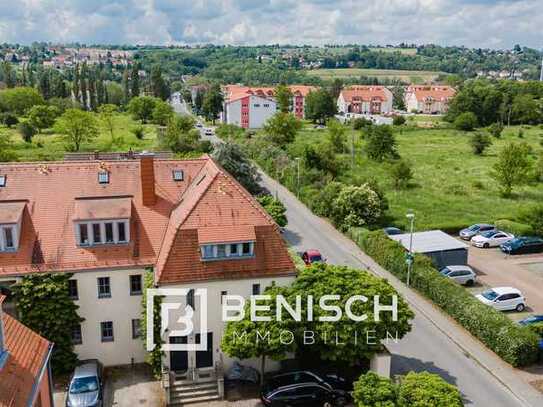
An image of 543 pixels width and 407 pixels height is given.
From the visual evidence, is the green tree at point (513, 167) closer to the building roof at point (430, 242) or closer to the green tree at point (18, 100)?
the building roof at point (430, 242)

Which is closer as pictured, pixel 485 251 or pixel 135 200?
pixel 135 200

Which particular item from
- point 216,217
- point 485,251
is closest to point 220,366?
point 216,217

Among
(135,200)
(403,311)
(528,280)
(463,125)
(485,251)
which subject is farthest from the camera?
(463,125)

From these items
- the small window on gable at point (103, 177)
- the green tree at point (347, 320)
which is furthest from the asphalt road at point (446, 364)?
the small window on gable at point (103, 177)

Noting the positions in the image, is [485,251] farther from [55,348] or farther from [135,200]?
[55,348]

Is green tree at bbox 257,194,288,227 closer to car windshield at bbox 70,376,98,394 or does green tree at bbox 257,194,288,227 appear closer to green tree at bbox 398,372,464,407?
car windshield at bbox 70,376,98,394

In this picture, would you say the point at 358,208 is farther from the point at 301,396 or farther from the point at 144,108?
the point at 144,108

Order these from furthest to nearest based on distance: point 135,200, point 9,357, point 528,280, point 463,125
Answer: point 463,125
point 528,280
point 135,200
point 9,357

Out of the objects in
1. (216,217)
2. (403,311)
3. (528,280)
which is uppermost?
(216,217)

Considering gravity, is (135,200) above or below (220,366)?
above

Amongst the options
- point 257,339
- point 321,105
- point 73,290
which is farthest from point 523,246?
point 321,105
